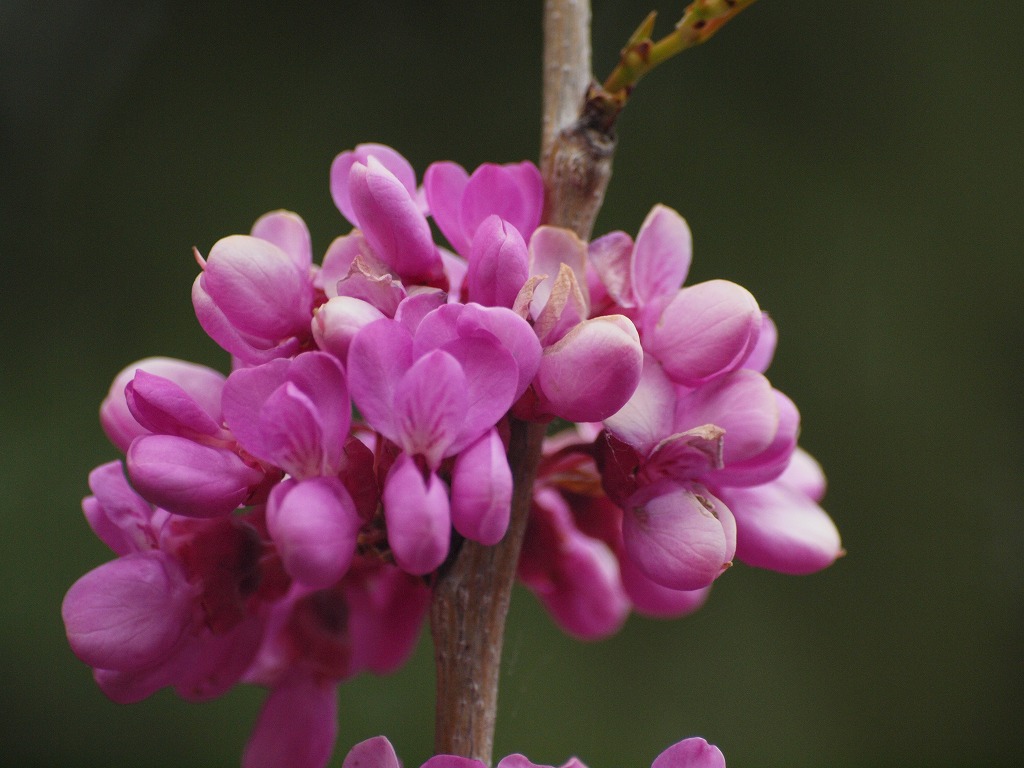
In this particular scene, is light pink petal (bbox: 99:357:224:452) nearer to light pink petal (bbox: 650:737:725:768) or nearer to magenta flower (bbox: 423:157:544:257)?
magenta flower (bbox: 423:157:544:257)

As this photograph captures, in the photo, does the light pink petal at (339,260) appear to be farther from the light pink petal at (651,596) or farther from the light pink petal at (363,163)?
the light pink petal at (651,596)

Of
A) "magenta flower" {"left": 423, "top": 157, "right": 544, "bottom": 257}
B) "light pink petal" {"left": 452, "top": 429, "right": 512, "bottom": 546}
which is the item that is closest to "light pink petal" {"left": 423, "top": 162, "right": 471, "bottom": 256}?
"magenta flower" {"left": 423, "top": 157, "right": 544, "bottom": 257}

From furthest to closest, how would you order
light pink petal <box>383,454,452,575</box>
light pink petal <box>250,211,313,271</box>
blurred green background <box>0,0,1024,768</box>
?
blurred green background <box>0,0,1024,768</box> < light pink petal <box>250,211,313,271</box> < light pink petal <box>383,454,452,575</box>

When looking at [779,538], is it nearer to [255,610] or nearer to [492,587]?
[492,587]

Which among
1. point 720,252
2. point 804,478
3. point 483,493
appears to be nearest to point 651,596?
point 804,478

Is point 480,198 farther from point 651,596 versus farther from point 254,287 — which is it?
point 651,596

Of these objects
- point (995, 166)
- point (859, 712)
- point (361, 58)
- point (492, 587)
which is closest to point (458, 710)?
point (492, 587)

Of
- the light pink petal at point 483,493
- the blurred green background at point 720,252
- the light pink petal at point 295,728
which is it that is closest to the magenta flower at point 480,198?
the light pink petal at point 483,493

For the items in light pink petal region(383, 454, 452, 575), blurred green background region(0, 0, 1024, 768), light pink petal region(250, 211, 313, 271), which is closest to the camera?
light pink petal region(383, 454, 452, 575)
